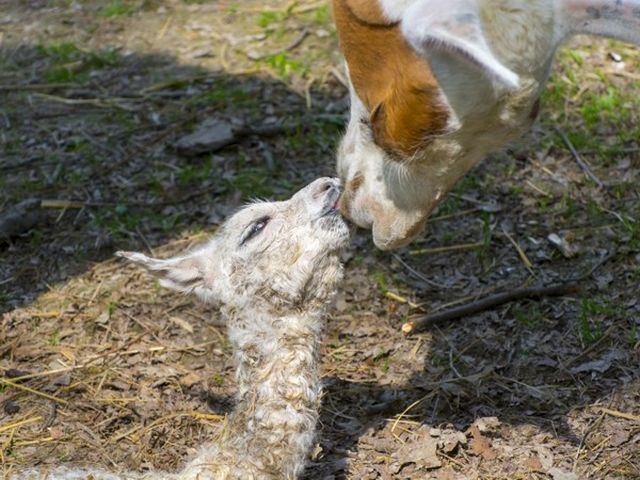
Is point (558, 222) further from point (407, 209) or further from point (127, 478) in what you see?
point (127, 478)

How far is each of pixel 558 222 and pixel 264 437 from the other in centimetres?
267

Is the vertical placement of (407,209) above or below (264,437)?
above

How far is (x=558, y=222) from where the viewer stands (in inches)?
237

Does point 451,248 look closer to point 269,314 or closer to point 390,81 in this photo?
point 269,314

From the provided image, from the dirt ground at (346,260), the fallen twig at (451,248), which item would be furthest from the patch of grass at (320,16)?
the fallen twig at (451,248)

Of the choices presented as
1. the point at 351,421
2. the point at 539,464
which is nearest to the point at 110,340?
the point at 351,421

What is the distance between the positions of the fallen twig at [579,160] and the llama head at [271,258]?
2394mm

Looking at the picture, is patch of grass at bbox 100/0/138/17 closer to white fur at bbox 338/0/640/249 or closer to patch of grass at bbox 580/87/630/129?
A: patch of grass at bbox 580/87/630/129

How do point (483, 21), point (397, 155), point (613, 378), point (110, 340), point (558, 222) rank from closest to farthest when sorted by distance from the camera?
point (483, 21)
point (397, 155)
point (613, 378)
point (110, 340)
point (558, 222)

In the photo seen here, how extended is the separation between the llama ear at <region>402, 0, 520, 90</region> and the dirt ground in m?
1.87

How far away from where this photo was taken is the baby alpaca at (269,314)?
4.08m

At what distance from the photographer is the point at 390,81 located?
3.79 meters

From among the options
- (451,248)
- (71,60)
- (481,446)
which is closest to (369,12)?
(481,446)

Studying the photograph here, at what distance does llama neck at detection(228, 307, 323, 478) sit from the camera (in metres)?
4.06
